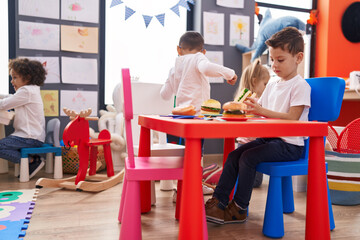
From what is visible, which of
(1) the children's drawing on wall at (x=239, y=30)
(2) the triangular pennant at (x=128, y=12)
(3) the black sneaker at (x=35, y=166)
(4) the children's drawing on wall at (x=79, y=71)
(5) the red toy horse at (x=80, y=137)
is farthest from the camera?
(1) the children's drawing on wall at (x=239, y=30)

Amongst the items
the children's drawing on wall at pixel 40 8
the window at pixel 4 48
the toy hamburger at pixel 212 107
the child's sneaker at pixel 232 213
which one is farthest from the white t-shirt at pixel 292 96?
the window at pixel 4 48

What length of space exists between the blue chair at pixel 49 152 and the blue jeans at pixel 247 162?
5.15ft

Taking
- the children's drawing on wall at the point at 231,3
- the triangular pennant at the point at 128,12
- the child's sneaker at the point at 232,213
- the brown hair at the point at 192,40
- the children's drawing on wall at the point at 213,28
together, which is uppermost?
the children's drawing on wall at the point at 231,3

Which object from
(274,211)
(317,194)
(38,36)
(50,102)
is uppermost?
(38,36)

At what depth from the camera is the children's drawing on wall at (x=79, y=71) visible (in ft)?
9.83

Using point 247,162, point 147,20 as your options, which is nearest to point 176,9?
point 147,20

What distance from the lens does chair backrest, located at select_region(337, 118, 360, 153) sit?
198 cm

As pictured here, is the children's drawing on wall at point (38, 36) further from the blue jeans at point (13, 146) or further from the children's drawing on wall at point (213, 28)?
the children's drawing on wall at point (213, 28)

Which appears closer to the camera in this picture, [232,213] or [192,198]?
[192,198]

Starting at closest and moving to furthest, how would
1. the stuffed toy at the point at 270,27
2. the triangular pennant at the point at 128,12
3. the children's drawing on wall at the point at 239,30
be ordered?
the stuffed toy at the point at 270,27 → the triangular pennant at the point at 128,12 → the children's drawing on wall at the point at 239,30

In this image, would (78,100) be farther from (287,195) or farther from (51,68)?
(287,195)

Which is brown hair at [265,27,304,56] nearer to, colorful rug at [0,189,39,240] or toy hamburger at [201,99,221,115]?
toy hamburger at [201,99,221,115]

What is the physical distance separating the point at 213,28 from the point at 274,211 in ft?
7.59

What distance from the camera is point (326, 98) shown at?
4.75 ft
